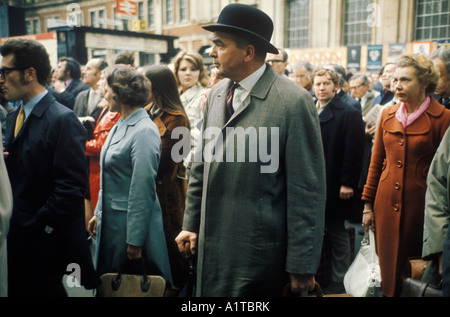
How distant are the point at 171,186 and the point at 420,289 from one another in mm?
2146

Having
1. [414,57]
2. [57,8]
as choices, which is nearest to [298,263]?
[414,57]

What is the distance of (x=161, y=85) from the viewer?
375cm

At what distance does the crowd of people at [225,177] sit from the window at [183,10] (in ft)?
100

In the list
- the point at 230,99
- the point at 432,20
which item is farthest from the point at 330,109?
the point at 432,20

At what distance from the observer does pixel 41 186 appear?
8.79 feet

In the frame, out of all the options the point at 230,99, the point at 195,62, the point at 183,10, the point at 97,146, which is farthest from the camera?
the point at 183,10

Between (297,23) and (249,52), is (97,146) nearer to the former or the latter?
(249,52)

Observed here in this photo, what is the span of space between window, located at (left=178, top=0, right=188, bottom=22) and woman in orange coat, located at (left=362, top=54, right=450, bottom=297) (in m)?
31.4

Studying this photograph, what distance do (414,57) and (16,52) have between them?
293cm

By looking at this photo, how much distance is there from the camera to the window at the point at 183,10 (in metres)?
32.4

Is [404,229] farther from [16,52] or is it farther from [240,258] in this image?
[16,52]

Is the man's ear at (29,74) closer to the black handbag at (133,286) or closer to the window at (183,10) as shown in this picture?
the black handbag at (133,286)

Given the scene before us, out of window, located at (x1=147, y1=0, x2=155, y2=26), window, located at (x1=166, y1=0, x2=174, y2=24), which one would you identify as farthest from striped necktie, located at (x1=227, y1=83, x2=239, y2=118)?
window, located at (x1=147, y1=0, x2=155, y2=26)

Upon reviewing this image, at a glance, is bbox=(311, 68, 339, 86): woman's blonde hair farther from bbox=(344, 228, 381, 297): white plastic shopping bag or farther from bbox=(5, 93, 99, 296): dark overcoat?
bbox=(5, 93, 99, 296): dark overcoat
